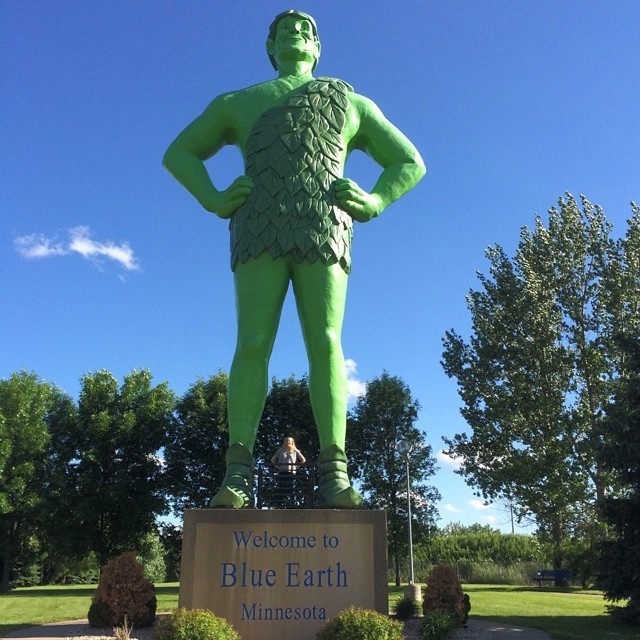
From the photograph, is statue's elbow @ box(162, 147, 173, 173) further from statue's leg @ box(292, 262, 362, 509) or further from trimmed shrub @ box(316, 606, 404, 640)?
trimmed shrub @ box(316, 606, 404, 640)

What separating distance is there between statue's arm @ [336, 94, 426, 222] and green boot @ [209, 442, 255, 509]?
8.37ft

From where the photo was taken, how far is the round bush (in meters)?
4.38

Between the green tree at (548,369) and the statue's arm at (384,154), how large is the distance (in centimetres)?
1513

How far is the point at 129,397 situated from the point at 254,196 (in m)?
21.2

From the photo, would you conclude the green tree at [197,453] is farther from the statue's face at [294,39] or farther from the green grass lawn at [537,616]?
the statue's face at [294,39]

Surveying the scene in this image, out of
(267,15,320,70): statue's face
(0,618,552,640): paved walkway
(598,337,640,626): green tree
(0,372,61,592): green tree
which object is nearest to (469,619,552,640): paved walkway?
(0,618,552,640): paved walkway

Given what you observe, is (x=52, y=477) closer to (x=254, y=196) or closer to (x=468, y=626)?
(x=468, y=626)

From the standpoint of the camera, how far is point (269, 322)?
5.88 meters

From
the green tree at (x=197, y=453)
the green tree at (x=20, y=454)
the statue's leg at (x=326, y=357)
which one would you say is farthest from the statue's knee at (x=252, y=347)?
the green tree at (x=20, y=454)

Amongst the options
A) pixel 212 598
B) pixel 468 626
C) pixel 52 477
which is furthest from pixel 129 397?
pixel 212 598

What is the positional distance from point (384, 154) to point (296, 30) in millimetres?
1731

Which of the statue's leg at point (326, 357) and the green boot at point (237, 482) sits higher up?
the statue's leg at point (326, 357)

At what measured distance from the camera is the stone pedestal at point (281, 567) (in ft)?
16.3

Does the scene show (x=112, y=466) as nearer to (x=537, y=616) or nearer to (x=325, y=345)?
(x=537, y=616)
